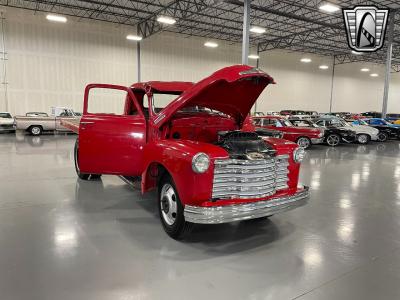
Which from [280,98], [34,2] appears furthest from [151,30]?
[280,98]

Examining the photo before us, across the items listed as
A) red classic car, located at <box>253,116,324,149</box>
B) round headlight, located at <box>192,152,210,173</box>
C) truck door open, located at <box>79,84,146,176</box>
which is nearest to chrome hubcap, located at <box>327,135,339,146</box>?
red classic car, located at <box>253,116,324,149</box>

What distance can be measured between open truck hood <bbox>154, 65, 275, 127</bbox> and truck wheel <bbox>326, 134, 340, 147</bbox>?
436 inches

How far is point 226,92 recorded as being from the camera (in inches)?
153

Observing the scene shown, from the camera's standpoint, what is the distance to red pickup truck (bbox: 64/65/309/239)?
10.4 ft

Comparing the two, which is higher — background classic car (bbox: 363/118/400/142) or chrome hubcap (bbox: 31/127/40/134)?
background classic car (bbox: 363/118/400/142)

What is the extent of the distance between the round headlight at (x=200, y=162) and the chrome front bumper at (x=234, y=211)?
390 millimetres

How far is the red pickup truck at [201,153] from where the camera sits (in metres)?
3.16

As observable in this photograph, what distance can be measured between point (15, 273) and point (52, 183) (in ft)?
11.8

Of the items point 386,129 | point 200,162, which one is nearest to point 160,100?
point 200,162

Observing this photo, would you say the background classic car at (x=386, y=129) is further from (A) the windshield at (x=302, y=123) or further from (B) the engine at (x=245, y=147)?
(B) the engine at (x=245, y=147)

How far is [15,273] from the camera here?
283cm

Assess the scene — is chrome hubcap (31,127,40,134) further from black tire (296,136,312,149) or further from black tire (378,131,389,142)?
black tire (378,131,389,142)

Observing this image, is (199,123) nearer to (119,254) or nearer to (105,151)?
(105,151)

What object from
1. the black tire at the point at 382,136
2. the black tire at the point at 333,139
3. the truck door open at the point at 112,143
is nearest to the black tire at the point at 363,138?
the black tire at the point at 333,139
